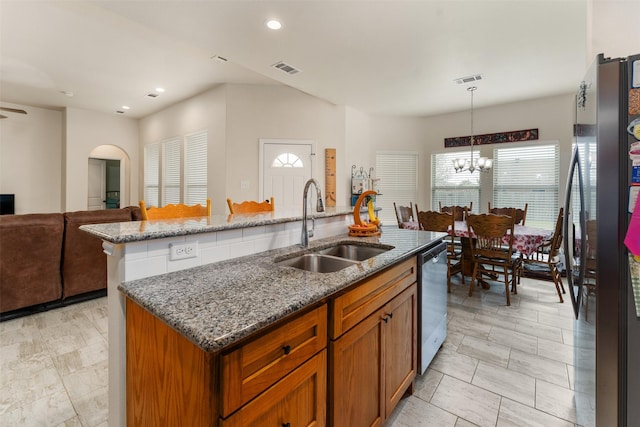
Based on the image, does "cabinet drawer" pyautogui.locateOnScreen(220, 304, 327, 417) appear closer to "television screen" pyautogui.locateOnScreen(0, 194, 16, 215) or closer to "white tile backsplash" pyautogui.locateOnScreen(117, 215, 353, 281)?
"white tile backsplash" pyautogui.locateOnScreen(117, 215, 353, 281)

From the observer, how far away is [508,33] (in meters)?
2.90

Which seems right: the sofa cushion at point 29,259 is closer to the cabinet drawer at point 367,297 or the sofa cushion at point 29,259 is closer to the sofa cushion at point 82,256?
the sofa cushion at point 82,256

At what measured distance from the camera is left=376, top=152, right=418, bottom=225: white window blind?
6.21 m

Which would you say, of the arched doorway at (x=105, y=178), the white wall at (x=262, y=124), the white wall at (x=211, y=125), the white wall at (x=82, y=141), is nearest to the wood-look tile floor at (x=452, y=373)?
the white wall at (x=211, y=125)

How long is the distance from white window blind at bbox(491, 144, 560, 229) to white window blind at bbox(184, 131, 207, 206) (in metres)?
5.40

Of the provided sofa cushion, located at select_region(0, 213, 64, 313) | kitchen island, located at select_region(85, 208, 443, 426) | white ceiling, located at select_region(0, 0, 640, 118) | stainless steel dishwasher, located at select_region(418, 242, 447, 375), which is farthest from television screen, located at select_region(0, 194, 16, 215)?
stainless steel dishwasher, located at select_region(418, 242, 447, 375)

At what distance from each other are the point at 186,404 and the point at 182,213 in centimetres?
150

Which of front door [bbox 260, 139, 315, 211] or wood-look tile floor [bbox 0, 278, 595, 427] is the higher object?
front door [bbox 260, 139, 315, 211]

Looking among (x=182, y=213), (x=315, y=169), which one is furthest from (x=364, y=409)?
(x=315, y=169)

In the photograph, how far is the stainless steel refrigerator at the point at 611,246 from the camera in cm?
106

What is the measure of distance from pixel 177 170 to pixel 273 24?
4174 millimetres

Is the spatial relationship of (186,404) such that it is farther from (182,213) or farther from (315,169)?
(315,169)

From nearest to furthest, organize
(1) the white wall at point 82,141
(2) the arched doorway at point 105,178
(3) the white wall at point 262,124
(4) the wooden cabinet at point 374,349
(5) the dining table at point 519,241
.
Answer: (4) the wooden cabinet at point 374,349, (5) the dining table at point 519,241, (3) the white wall at point 262,124, (1) the white wall at point 82,141, (2) the arched doorway at point 105,178

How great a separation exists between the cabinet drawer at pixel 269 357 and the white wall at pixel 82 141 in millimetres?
7271
